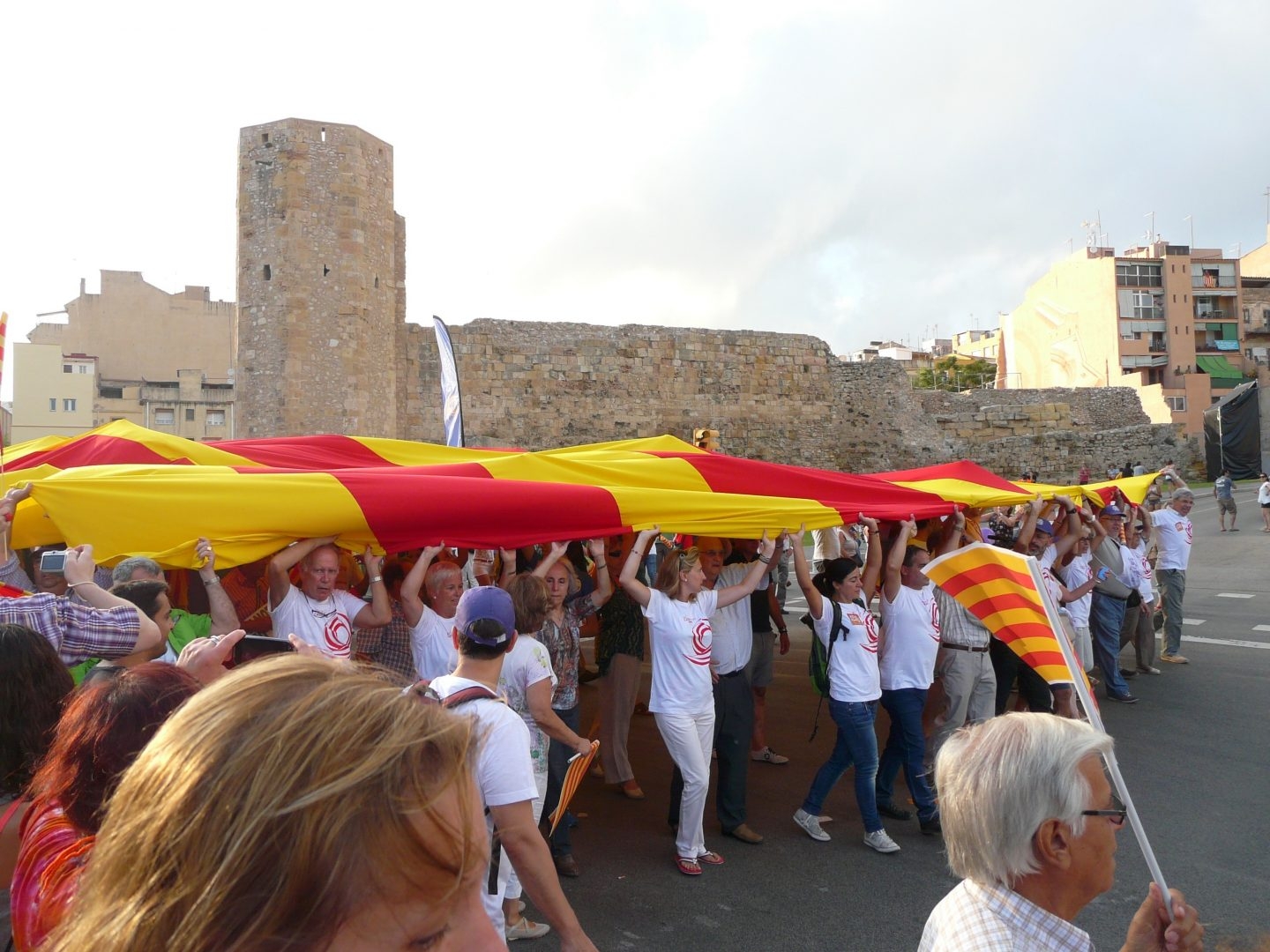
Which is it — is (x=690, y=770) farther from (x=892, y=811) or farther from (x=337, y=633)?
(x=337, y=633)

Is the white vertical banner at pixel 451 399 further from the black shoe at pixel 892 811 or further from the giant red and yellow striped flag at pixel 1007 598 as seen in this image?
the giant red and yellow striped flag at pixel 1007 598

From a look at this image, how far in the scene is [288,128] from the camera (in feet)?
52.7

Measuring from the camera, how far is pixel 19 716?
2.04 metres

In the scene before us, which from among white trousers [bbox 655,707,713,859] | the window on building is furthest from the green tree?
white trousers [bbox 655,707,713,859]

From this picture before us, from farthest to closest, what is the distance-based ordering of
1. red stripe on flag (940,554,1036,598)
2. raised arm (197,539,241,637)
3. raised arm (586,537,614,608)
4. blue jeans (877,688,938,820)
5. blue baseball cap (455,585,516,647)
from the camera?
1. raised arm (586,537,614,608)
2. blue jeans (877,688,938,820)
3. raised arm (197,539,241,637)
4. red stripe on flag (940,554,1036,598)
5. blue baseball cap (455,585,516,647)

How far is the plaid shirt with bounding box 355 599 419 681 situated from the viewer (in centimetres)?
476

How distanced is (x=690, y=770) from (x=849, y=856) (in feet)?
3.20

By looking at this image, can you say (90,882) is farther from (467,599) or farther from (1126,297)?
(1126,297)

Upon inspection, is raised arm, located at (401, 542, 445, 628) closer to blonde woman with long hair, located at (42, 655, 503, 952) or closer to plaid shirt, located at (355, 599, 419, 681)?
plaid shirt, located at (355, 599, 419, 681)

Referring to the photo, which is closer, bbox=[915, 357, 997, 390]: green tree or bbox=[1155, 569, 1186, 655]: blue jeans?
bbox=[1155, 569, 1186, 655]: blue jeans

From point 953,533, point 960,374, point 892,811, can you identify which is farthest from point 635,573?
point 960,374

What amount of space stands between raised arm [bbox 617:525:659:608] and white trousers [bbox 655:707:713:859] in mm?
560

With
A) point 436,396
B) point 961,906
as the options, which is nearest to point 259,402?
point 436,396

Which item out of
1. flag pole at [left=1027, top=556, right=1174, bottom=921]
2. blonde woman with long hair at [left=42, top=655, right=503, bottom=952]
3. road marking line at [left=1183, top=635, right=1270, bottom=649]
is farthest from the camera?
road marking line at [left=1183, top=635, right=1270, bottom=649]
